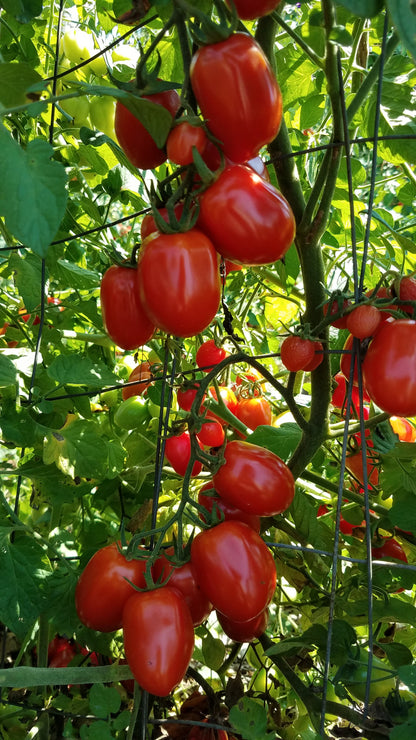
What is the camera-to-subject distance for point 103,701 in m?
0.77

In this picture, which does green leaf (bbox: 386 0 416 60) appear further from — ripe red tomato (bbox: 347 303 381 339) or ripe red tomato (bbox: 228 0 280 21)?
ripe red tomato (bbox: 347 303 381 339)

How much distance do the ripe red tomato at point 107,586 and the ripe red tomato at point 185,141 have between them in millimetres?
485

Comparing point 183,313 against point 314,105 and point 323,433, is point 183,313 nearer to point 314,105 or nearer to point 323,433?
point 323,433

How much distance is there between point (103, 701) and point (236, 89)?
690 millimetres

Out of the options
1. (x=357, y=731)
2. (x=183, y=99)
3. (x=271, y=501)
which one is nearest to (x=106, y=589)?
(x=271, y=501)

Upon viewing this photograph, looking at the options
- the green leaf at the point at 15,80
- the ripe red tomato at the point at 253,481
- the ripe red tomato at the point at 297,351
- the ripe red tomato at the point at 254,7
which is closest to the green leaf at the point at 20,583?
the ripe red tomato at the point at 253,481

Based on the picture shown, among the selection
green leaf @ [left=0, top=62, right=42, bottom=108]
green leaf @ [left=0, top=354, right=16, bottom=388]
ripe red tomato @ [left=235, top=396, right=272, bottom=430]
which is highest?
Answer: green leaf @ [left=0, top=62, right=42, bottom=108]

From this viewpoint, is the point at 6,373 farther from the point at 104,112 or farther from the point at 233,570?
the point at 104,112

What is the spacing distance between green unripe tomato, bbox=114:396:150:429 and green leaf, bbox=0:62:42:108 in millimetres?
602

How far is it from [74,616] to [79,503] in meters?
0.51

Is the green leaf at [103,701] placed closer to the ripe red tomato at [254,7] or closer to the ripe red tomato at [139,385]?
the ripe red tomato at [139,385]

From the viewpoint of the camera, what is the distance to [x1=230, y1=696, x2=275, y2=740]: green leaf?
71 centimetres

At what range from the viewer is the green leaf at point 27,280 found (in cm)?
109

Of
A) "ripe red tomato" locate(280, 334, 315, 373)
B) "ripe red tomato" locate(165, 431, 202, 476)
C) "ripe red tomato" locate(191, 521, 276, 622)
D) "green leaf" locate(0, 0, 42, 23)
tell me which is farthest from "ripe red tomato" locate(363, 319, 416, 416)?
"green leaf" locate(0, 0, 42, 23)
